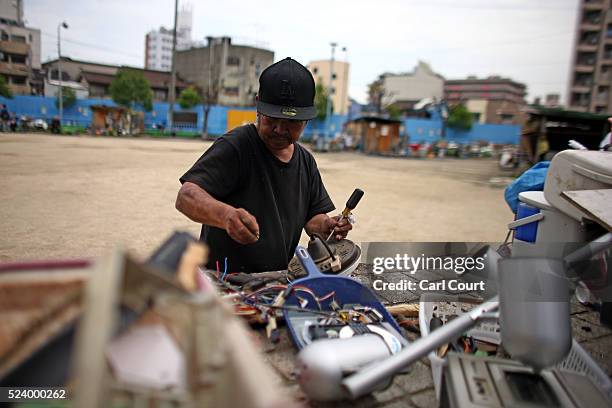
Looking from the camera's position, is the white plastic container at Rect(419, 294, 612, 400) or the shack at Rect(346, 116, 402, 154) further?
the shack at Rect(346, 116, 402, 154)

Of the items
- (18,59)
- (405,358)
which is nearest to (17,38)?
(18,59)

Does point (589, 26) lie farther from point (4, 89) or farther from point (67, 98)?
point (4, 89)

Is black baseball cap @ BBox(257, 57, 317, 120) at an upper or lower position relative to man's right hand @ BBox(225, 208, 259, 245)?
upper

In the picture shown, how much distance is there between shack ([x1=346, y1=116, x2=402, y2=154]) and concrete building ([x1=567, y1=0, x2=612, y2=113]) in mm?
30386

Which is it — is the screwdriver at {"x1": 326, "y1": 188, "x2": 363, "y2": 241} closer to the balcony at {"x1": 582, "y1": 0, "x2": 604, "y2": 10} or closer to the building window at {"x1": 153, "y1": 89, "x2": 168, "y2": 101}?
the balcony at {"x1": 582, "y1": 0, "x2": 604, "y2": 10}

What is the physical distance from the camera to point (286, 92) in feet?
7.04

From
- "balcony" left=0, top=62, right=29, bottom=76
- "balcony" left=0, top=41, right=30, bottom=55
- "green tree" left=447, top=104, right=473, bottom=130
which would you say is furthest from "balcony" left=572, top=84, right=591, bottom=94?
"balcony" left=0, top=62, right=29, bottom=76

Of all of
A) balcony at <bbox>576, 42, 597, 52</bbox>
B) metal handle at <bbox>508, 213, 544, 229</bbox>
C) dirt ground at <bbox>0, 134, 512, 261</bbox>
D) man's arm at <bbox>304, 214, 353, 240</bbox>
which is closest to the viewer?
metal handle at <bbox>508, 213, 544, 229</bbox>

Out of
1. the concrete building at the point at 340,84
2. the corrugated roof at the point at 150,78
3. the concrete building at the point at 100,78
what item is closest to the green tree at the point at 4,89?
the concrete building at the point at 100,78

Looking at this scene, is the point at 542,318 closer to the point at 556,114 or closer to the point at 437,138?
the point at 556,114

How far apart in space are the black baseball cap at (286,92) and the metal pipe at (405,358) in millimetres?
1403

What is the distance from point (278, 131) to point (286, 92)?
0.85ft

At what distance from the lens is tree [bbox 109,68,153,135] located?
144 ft
